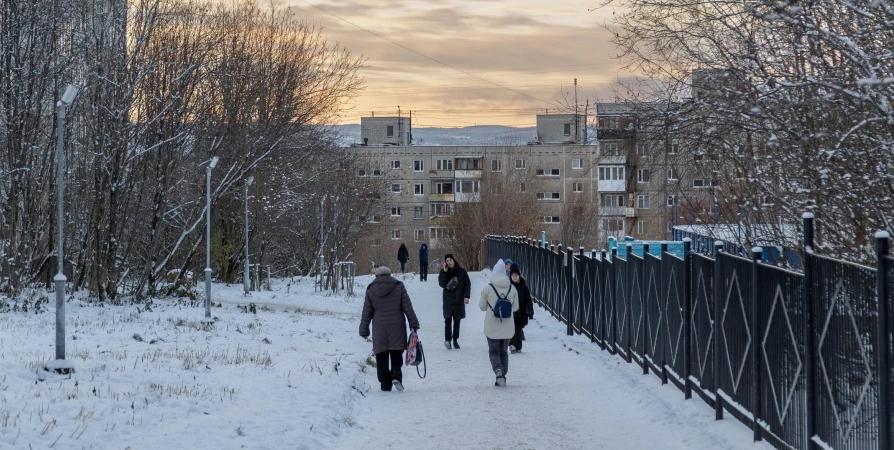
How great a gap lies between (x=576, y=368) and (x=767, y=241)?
3250 millimetres

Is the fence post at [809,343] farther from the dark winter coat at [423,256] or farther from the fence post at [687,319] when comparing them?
the dark winter coat at [423,256]

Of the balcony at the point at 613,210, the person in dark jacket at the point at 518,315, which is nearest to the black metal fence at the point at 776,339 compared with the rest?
the person in dark jacket at the point at 518,315

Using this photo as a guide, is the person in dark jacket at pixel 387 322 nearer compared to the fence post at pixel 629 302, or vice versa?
the person in dark jacket at pixel 387 322

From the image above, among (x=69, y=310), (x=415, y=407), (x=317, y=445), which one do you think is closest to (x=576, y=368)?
(x=415, y=407)

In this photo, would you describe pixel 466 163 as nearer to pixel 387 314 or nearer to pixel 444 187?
pixel 444 187

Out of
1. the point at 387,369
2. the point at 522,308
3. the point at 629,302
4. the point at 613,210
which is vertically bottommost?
the point at 387,369

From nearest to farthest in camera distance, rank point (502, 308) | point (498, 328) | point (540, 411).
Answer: point (540, 411) → point (498, 328) → point (502, 308)

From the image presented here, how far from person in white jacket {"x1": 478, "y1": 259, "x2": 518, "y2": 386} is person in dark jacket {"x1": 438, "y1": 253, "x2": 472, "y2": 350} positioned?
4.08 meters

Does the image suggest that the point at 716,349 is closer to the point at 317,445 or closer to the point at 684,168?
the point at 317,445

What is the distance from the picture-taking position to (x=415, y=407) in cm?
1235

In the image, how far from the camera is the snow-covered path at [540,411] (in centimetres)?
1021

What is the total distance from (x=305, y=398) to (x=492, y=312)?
3.33 m

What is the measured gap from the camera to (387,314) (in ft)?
44.9

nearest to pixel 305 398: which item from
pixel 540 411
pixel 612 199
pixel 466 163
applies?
pixel 540 411
